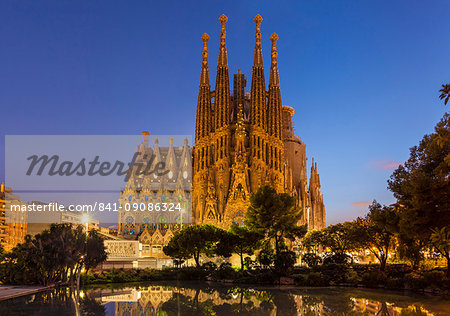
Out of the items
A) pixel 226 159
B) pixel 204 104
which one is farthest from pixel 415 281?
pixel 204 104

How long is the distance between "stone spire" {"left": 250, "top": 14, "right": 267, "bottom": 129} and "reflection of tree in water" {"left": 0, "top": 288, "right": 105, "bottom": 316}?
52.2 meters

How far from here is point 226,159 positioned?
2653 inches

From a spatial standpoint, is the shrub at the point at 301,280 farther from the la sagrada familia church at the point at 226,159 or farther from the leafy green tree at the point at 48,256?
the la sagrada familia church at the point at 226,159

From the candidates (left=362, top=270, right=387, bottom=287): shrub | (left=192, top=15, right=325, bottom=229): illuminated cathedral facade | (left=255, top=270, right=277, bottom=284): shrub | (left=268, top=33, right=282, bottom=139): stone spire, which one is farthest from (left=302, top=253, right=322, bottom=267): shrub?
(left=268, top=33, right=282, bottom=139): stone spire

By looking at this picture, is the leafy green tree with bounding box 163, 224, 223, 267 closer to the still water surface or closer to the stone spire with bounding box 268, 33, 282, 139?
the still water surface

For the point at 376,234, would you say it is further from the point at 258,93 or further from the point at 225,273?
the point at 258,93

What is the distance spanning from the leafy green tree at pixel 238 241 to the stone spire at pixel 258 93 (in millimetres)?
31729

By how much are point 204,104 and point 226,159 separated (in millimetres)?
12494

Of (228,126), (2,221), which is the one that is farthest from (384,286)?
(2,221)

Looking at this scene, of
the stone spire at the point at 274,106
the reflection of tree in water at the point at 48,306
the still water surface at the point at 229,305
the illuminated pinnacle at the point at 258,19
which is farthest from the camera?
the illuminated pinnacle at the point at 258,19

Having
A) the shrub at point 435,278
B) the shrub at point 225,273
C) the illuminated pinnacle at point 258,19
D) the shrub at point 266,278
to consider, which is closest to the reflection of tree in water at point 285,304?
the shrub at point 435,278

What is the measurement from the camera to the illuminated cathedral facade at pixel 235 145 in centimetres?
6531

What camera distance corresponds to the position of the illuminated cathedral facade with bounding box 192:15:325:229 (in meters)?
65.3

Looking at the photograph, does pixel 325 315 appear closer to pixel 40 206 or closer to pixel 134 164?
pixel 134 164
